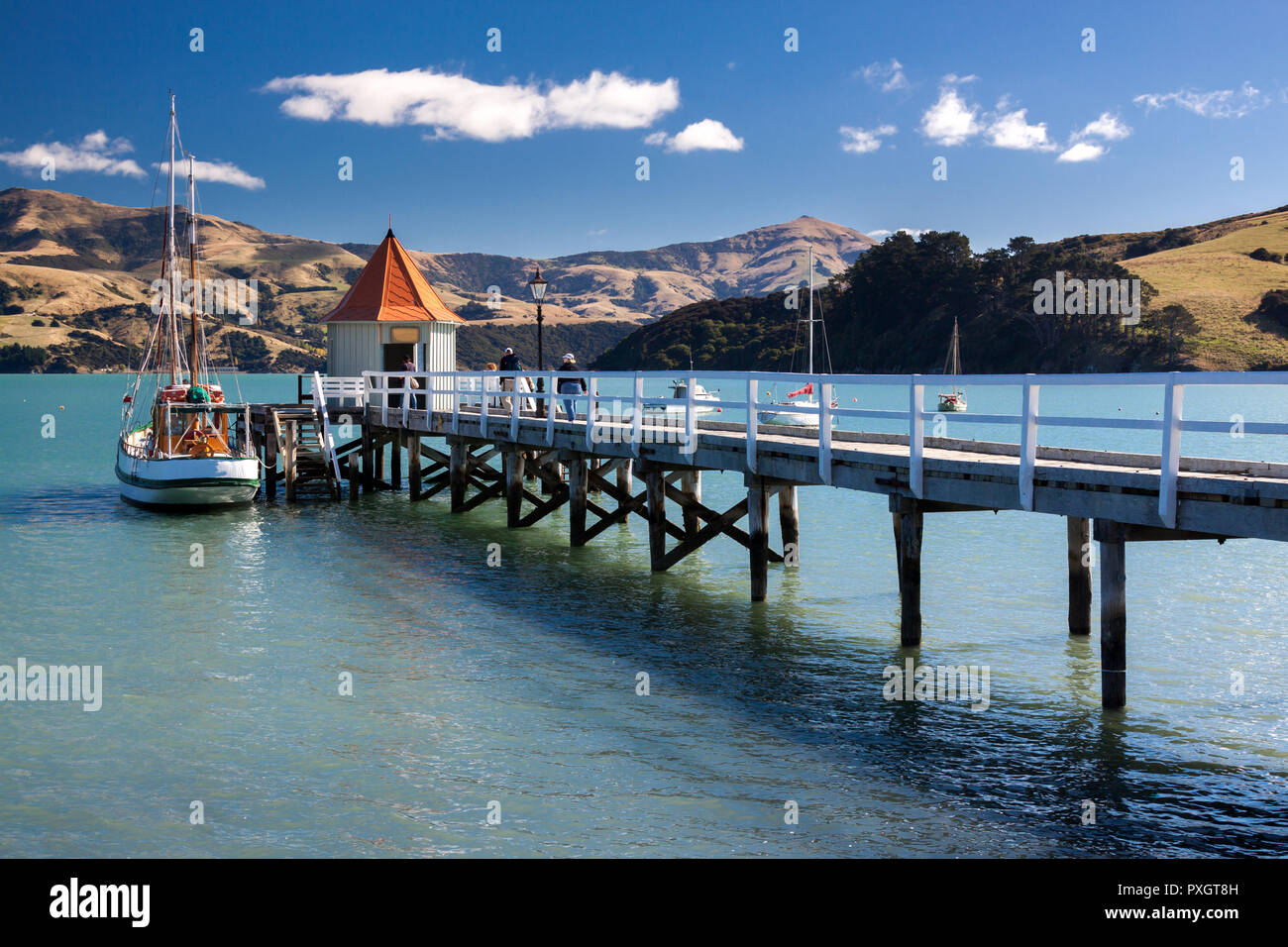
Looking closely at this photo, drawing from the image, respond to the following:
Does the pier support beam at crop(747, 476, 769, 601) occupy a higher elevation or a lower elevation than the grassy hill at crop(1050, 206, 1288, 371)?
lower

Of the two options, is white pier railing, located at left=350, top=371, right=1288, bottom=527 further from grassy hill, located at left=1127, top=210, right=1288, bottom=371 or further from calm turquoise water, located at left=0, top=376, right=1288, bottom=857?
grassy hill, located at left=1127, top=210, right=1288, bottom=371

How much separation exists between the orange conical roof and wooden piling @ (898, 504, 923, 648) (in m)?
24.1

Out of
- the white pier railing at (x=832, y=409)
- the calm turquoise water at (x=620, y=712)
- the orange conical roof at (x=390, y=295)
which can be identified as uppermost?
the orange conical roof at (x=390, y=295)

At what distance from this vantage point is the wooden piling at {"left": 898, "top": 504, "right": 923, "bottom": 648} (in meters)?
14.4

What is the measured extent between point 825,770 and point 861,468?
5045mm

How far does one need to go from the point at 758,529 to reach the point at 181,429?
2125 centimetres

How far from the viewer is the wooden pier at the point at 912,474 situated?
1054cm

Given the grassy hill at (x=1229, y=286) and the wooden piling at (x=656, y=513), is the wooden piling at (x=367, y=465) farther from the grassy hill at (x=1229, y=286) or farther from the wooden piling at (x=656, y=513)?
the grassy hill at (x=1229, y=286)

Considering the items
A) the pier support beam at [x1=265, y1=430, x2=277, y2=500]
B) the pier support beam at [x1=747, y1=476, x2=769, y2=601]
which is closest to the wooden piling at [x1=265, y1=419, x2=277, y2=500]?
the pier support beam at [x1=265, y1=430, x2=277, y2=500]

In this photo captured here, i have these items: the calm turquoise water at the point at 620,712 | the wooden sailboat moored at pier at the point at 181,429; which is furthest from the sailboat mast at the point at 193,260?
the calm turquoise water at the point at 620,712

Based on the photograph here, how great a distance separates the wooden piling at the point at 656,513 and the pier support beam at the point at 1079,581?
7.00m

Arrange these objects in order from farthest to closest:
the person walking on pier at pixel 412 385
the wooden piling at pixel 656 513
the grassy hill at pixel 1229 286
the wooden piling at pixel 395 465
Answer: the grassy hill at pixel 1229 286 < the wooden piling at pixel 395 465 < the person walking on pier at pixel 412 385 < the wooden piling at pixel 656 513

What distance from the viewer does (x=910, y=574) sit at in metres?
14.8
